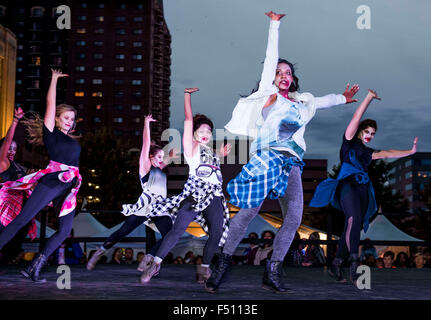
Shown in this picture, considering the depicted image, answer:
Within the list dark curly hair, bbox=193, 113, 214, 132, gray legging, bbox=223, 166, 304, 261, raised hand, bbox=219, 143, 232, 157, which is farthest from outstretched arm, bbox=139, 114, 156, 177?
gray legging, bbox=223, 166, 304, 261

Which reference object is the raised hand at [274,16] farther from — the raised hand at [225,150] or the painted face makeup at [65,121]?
the painted face makeup at [65,121]

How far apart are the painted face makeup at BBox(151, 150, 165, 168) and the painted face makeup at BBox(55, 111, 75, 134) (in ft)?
5.01

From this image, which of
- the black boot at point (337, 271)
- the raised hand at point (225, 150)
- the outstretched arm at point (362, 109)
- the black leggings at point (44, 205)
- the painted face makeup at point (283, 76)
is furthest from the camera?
the black boot at point (337, 271)

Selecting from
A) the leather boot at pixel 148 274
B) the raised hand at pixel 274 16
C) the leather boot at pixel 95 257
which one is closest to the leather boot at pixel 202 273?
the leather boot at pixel 148 274

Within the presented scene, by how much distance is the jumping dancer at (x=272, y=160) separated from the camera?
4.69m

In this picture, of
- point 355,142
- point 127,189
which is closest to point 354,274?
point 355,142

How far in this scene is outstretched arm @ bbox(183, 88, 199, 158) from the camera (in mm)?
5199

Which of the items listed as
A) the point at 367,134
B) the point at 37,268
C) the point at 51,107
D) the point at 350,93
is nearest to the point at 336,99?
the point at 350,93

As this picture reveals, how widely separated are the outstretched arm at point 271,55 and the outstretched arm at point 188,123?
0.80 m

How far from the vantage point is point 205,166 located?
5.56 m

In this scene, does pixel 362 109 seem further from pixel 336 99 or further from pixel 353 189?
pixel 353 189

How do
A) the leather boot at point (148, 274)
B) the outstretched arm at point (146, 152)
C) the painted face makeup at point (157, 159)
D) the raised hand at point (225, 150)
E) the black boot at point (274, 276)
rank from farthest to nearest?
1. the painted face makeup at point (157, 159)
2. the outstretched arm at point (146, 152)
3. the raised hand at point (225, 150)
4. the leather boot at point (148, 274)
5. the black boot at point (274, 276)

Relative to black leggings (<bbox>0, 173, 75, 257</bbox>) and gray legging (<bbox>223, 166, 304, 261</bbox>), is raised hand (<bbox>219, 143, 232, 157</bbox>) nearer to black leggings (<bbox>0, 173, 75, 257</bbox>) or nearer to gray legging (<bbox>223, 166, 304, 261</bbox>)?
gray legging (<bbox>223, 166, 304, 261</bbox>)

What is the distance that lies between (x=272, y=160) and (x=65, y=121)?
7.21 feet
